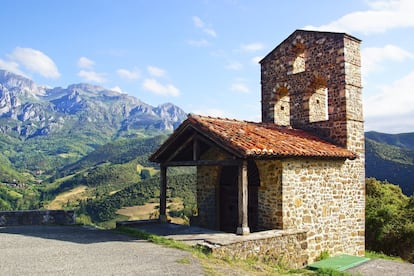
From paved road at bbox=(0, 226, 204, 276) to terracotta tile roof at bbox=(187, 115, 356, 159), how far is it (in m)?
2.97

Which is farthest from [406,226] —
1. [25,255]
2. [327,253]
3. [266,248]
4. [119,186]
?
[119,186]

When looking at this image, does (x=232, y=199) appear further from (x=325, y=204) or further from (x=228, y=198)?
(x=325, y=204)

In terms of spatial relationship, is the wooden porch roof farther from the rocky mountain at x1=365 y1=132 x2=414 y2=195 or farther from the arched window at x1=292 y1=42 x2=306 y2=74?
the rocky mountain at x1=365 y1=132 x2=414 y2=195

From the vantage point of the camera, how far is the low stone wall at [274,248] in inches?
302

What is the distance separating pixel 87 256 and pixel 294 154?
545 cm

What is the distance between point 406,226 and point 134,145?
393ft

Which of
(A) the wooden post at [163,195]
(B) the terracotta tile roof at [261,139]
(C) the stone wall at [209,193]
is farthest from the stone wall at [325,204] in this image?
(A) the wooden post at [163,195]

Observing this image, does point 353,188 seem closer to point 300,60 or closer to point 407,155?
point 300,60

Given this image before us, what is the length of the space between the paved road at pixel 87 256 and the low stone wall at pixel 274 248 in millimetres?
998

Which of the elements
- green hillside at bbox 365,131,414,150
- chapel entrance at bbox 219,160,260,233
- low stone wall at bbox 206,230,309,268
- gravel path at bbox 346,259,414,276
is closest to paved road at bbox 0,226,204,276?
low stone wall at bbox 206,230,309,268

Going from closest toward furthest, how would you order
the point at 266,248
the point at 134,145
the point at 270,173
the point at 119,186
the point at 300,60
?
the point at 266,248 → the point at 270,173 → the point at 300,60 → the point at 119,186 → the point at 134,145

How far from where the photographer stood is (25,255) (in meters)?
6.98

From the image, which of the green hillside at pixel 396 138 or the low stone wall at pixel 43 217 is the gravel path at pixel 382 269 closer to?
the low stone wall at pixel 43 217

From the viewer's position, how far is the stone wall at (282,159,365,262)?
975cm
